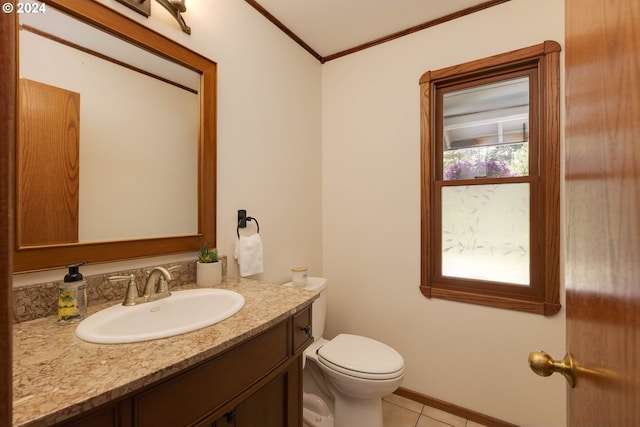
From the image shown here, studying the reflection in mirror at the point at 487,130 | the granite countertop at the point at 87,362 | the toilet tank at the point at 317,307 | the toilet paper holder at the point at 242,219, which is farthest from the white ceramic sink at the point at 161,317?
the reflection in mirror at the point at 487,130

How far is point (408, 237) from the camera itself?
1.85 metres

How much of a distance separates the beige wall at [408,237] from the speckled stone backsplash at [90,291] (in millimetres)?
1204

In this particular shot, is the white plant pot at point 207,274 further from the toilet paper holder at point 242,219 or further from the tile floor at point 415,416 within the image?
the tile floor at point 415,416

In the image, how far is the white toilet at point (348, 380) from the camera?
1323 mm

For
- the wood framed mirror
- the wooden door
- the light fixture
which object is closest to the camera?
the wooden door

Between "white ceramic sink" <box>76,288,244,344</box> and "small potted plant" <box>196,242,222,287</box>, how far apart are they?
10 cm

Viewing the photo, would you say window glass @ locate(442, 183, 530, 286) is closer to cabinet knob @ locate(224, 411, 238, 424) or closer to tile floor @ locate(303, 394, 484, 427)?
tile floor @ locate(303, 394, 484, 427)

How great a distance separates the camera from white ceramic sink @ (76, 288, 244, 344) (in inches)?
28.6

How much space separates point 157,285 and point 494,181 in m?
1.85

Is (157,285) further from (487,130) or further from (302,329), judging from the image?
(487,130)

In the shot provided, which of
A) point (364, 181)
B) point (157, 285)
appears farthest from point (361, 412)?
point (364, 181)

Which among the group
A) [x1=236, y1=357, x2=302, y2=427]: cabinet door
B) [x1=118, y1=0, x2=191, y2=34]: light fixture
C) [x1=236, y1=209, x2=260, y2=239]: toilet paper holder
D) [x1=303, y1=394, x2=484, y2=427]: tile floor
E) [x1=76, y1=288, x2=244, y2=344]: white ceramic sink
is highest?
[x1=118, y1=0, x2=191, y2=34]: light fixture

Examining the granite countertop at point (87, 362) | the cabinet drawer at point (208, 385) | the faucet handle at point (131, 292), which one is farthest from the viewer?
the faucet handle at point (131, 292)

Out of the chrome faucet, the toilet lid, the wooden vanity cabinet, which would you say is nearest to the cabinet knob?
the wooden vanity cabinet
